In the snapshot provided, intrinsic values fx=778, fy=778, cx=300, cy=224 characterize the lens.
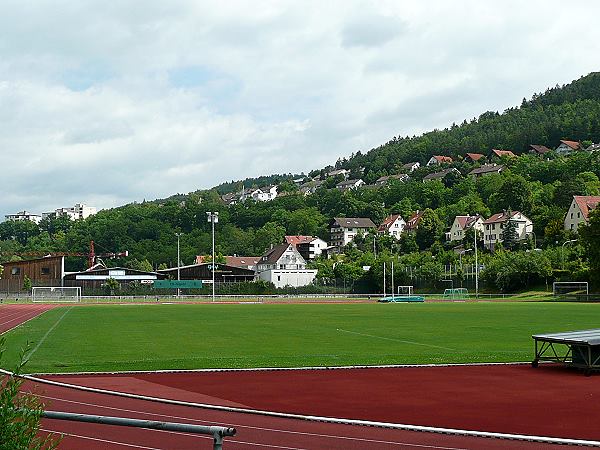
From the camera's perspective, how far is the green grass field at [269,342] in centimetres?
2245

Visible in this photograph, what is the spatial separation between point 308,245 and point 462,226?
141 ft

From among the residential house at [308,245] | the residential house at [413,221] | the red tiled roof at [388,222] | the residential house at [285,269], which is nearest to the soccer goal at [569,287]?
the residential house at [285,269]

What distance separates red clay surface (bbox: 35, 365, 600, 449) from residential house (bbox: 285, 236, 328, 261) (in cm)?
15288

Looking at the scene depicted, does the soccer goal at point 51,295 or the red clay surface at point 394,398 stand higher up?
the soccer goal at point 51,295

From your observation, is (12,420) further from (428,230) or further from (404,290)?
(428,230)

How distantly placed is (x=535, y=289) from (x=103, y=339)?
7183cm

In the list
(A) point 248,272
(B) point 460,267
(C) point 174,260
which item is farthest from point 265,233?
(B) point 460,267

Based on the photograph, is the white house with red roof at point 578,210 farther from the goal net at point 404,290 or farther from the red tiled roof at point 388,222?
the red tiled roof at point 388,222

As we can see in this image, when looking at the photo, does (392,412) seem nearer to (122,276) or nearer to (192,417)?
(192,417)

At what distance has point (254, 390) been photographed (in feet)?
54.8

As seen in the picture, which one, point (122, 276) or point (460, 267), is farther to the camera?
point (122, 276)

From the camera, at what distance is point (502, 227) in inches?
5162

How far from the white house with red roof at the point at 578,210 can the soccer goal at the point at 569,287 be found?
30018mm

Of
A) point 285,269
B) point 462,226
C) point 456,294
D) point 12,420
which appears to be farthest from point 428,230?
point 12,420
